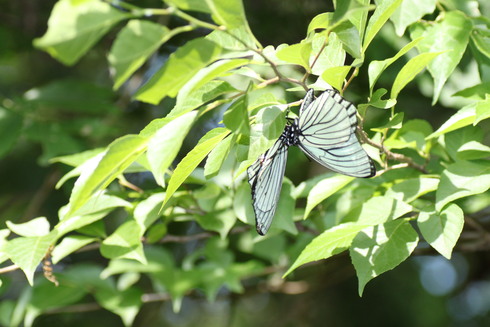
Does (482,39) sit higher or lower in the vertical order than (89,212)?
higher

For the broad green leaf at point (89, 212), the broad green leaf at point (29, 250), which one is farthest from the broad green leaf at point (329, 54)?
the broad green leaf at point (29, 250)

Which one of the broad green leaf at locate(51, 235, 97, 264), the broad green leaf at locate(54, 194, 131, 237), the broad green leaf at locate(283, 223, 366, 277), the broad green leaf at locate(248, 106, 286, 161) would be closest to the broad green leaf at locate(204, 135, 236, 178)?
the broad green leaf at locate(248, 106, 286, 161)

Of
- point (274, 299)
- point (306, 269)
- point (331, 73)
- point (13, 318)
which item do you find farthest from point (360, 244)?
point (274, 299)

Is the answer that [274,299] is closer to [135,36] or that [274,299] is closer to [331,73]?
[331,73]

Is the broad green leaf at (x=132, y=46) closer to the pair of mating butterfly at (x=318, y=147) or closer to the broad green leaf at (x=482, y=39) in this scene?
the pair of mating butterfly at (x=318, y=147)

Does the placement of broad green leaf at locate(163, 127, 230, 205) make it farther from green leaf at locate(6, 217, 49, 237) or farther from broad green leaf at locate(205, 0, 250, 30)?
green leaf at locate(6, 217, 49, 237)

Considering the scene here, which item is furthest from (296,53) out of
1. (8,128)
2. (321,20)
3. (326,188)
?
(8,128)

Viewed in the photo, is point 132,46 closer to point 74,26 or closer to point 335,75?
point 74,26
